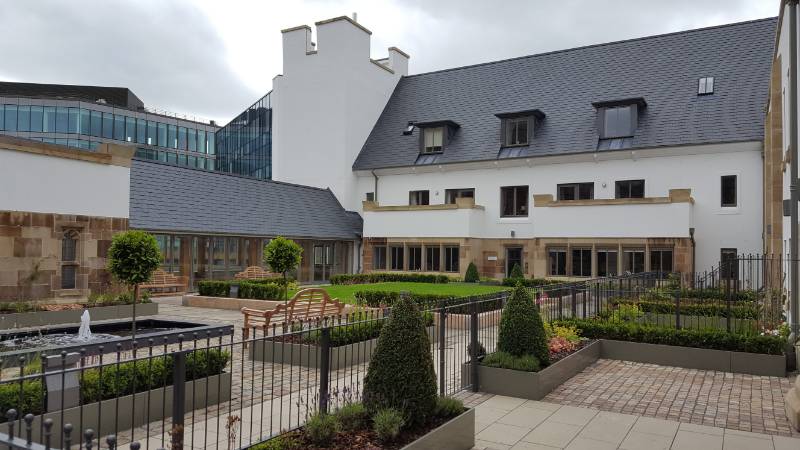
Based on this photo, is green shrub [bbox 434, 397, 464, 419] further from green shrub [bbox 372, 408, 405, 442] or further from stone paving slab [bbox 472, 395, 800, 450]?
green shrub [bbox 372, 408, 405, 442]

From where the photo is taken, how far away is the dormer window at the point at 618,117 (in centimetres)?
2939

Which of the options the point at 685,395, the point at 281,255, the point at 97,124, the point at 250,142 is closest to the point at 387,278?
the point at 281,255

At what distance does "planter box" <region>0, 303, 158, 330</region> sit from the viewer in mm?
15176

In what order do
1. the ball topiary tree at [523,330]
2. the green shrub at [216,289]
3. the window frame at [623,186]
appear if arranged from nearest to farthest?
the ball topiary tree at [523,330] < the green shrub at [216,289] < the window frame at [623,186]

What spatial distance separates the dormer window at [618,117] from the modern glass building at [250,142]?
2968 cm

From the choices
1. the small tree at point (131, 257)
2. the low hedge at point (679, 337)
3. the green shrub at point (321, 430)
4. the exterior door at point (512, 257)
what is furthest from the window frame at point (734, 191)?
the green shrub at point (321, 430)

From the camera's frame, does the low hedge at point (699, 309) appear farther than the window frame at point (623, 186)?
No

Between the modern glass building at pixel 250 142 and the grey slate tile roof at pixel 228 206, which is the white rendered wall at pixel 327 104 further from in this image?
the modern glass building at pixel 250 142

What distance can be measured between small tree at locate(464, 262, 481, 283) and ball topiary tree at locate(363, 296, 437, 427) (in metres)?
23.1

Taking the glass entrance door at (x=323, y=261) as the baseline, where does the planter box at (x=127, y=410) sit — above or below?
below

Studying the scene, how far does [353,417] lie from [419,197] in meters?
29.2

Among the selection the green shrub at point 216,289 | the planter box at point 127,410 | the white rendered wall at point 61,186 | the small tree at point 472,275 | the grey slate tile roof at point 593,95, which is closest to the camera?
the planter box at point 127,410

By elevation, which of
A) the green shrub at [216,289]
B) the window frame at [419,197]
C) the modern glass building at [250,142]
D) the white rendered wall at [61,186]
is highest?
the modern glass building at [250,142]

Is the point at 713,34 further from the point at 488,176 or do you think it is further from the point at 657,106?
the point at 488,176
